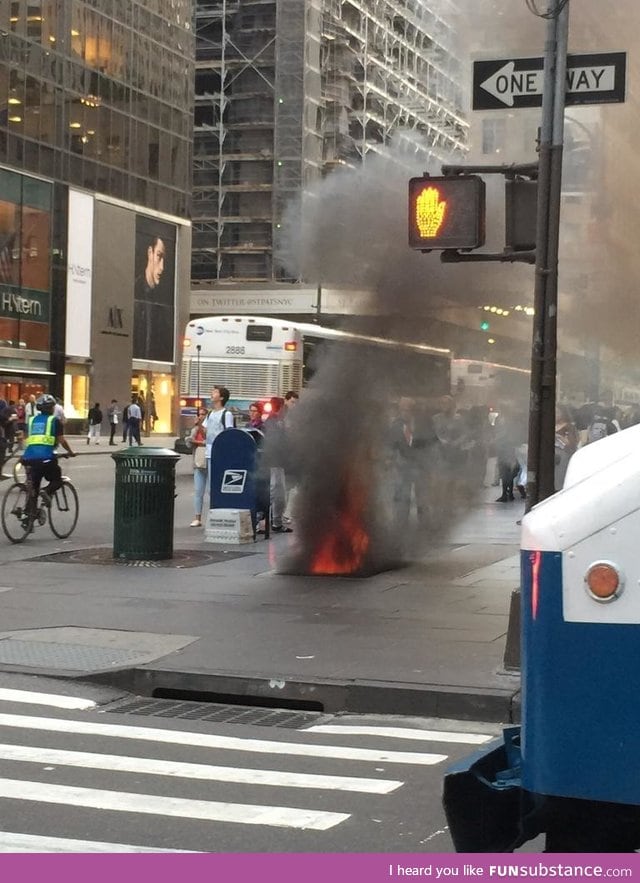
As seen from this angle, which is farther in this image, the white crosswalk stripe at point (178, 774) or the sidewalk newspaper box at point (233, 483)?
the sidewalk newspaper box at point (233, 483)

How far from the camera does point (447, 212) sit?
327 inches

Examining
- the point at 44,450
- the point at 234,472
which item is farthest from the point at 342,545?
the point at 44,450

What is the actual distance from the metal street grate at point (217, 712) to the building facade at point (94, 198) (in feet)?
121

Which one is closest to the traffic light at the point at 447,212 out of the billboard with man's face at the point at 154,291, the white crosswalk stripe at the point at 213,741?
the white crosswalk stripe at the point at 213,741

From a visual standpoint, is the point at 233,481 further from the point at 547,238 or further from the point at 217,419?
the point at 547,238

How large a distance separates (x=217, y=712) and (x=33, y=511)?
796 cm

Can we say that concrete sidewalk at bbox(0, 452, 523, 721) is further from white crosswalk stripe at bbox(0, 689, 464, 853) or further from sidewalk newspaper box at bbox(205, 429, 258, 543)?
sidewalk newspaper box at bbox(205, 429, 258, 543)

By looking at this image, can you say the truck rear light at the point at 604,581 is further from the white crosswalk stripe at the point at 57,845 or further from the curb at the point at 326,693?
the curb at the point at 326,693

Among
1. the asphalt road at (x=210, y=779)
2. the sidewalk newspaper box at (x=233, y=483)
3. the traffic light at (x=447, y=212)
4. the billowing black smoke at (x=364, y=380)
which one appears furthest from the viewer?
the sidewalk newspaper box at (x=233, y=483)

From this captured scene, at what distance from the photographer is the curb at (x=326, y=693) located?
714 cm

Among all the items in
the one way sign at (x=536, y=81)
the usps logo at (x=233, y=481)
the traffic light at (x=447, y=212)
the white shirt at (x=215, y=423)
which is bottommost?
the usps logo at (x=233, y=481)

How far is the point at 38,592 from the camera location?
35.4 feet

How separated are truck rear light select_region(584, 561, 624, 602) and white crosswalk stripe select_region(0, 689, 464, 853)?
2.09 metres

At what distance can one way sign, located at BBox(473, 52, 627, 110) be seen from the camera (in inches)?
320
